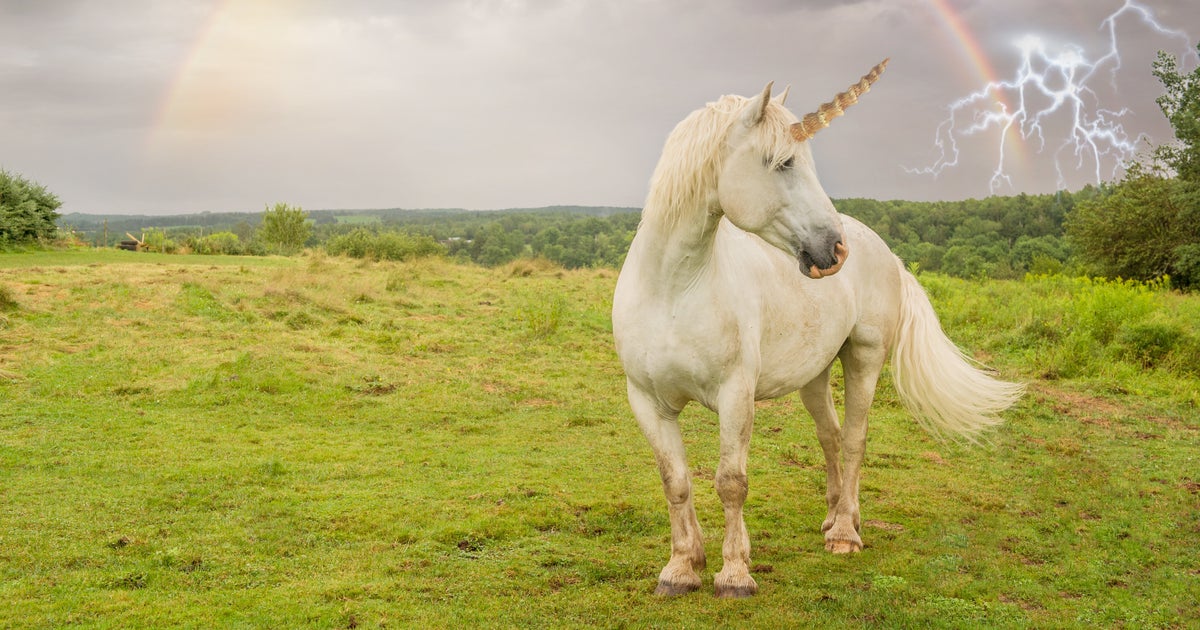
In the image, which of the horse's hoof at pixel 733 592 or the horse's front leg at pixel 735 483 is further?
the horse's hoof at pixel 733 592

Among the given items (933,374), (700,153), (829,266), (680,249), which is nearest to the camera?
(829,266)

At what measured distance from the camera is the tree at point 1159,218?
22328 mm

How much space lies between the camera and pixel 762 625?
3803 mm

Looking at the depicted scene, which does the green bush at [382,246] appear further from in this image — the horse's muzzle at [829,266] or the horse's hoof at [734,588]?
the horse's muzzle at [829,266]

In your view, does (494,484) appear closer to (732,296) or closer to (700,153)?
(732,296)

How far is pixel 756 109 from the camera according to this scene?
344 centimetres

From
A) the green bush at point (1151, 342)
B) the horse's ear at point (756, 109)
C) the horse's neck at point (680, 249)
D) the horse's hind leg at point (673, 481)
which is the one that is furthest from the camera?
the green bush at point (1151, 342)

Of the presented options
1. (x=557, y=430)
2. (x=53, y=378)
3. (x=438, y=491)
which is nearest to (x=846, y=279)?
(x=438, y=491)

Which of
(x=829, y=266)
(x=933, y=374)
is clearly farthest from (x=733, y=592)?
(x=933, y=374)

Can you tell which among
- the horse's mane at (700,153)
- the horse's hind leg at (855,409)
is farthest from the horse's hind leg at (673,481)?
the horse's hind leg at (855,409)

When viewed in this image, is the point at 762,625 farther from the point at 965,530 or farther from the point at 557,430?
the point at 557,430

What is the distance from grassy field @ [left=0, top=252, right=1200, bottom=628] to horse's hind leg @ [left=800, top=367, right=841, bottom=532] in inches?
12.8

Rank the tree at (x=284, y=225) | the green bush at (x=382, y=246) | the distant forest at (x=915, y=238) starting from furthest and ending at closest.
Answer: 1. the tree at (x=284, y=225)
2. the green bush at (x=382, y=246)
3. the distant forest at (x=915, y=238)

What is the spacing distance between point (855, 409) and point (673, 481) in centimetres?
187
